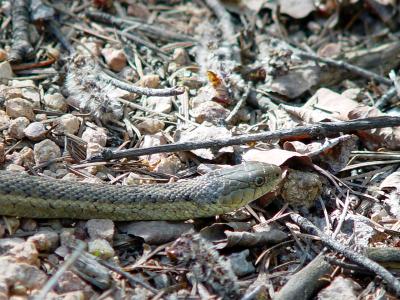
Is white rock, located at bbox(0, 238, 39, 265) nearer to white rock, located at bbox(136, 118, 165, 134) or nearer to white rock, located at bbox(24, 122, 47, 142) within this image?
white rock, located at bbox(24, 122, 47, 142)

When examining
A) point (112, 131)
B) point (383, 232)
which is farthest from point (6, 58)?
point (383, 232)

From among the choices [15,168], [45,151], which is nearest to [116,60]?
[45,151]

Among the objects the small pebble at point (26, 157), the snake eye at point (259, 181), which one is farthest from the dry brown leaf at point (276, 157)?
the small pebble at point (26, 157)

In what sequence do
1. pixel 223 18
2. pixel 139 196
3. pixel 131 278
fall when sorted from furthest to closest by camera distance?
pixel 223 18 → pixel 139 196 → pixel 131 278

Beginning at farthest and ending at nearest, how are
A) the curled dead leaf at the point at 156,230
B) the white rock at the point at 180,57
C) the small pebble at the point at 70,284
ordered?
the white rock at the point at 180,57
the curled dead leaf at the point at 156,230
the small pebble at the point at 70,284

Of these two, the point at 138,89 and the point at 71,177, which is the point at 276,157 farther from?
the point at 71,177

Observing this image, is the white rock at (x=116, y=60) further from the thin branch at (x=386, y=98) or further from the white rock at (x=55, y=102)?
the thin branch at (x=386, y=98)
